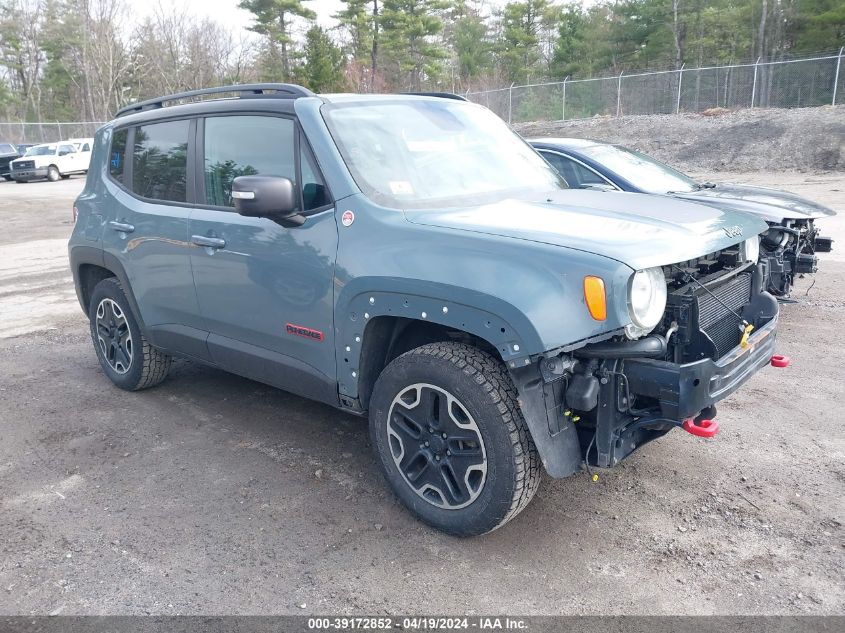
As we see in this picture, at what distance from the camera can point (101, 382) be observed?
5.73 meters

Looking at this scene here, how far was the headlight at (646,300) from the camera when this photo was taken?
2.86m

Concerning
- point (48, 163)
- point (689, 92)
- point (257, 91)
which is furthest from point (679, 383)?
point (48, 163)

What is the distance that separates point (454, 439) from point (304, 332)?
1029 millimetres

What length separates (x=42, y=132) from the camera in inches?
1909

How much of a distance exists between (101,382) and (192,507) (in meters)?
2.44

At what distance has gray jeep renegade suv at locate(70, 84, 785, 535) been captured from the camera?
2.95m

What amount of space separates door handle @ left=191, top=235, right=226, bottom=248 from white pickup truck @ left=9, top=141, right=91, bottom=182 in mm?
30104

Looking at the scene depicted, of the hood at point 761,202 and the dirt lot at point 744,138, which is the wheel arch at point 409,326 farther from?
the dirt lot at point 744,138

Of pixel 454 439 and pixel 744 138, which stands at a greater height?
pixel 744 138

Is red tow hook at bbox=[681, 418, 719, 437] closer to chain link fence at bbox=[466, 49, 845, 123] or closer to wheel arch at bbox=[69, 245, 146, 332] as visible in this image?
wheel arch at bbox=[69, 245, 146, 332]

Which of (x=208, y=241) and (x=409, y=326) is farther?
(x=208, y=241)

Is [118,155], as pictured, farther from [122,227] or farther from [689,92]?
[689,92]

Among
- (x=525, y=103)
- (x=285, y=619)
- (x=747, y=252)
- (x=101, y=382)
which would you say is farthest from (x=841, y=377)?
(x=525, y=103)

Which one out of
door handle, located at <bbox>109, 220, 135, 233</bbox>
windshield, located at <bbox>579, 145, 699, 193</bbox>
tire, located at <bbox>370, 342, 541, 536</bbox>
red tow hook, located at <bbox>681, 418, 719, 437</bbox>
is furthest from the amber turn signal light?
windshield, located at <bbox>579, 145, 699, 193</bbox>
